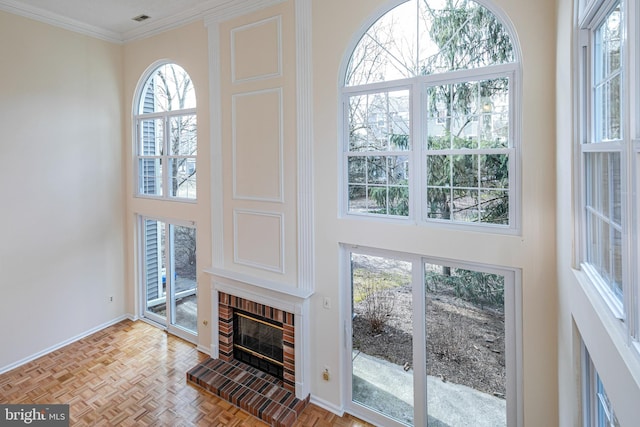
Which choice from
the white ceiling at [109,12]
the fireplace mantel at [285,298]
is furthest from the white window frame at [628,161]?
the white ceiling at [109,12]

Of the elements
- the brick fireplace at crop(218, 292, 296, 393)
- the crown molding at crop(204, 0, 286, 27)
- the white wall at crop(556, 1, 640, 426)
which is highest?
the crown molding at crop(204, 0, 286, 27)

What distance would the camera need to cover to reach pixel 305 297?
3410 mm

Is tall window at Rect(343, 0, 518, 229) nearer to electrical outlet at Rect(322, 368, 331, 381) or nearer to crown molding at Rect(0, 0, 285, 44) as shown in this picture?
crown molding at Rect(0, 0, 285, 44)

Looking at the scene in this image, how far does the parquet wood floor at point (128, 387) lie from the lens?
330cm

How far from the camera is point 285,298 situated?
3.60 metres

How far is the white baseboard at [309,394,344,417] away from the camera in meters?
3.39

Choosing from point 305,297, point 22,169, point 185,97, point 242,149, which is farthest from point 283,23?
point 22,169

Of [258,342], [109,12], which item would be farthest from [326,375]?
[109,12]

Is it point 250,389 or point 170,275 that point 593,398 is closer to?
point 250,389

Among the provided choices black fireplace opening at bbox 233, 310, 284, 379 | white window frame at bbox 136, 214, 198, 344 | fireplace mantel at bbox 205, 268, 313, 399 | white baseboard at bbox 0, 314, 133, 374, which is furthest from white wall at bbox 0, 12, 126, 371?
black fireplace opening at bbox 233, 310, 284, 379

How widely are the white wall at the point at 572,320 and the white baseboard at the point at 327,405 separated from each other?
1887mm

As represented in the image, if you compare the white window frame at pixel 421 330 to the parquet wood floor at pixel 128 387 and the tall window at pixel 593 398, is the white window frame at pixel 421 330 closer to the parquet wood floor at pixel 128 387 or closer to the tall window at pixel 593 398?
the parquet wood floor at pixel 128 387

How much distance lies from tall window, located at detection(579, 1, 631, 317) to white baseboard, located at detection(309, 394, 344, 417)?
2652mm

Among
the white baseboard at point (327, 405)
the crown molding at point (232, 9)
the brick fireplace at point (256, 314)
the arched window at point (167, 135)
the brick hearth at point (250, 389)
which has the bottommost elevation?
the white baseboard at point (327, 405)
